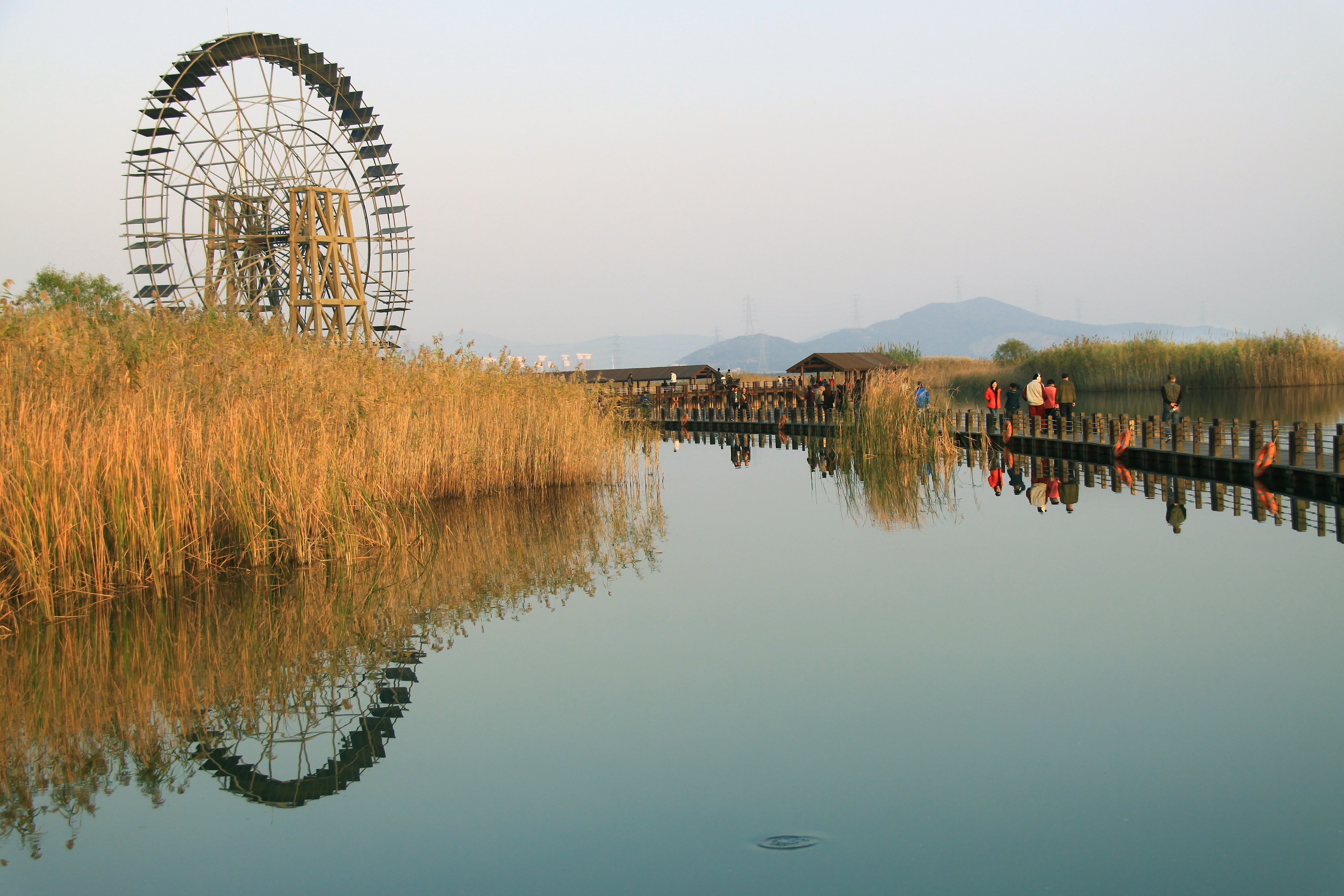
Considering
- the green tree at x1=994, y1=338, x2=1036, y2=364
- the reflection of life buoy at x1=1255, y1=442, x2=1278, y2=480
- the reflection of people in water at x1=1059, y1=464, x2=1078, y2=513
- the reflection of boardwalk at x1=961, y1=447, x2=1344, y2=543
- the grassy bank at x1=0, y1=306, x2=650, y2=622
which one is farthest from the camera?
the green tree at x1=994, y1=338, x2=1036, y2=364

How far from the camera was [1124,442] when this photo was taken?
63.7ft

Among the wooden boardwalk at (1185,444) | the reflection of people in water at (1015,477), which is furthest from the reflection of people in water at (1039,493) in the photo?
the wooden boardwalk at (1185,444)

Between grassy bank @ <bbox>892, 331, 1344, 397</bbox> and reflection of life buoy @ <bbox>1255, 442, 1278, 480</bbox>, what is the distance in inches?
828

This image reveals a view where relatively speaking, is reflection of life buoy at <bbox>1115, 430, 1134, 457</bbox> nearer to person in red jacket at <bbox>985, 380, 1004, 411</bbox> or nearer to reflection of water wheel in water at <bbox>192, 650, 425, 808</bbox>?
person in red jacket at <bbox>985, 380, 1004, 411</bbox>

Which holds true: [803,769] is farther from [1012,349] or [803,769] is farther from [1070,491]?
[1012,349]

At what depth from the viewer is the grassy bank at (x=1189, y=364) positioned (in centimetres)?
3988

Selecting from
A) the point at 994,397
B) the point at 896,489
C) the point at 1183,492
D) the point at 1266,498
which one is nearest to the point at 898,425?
the point at 896,489

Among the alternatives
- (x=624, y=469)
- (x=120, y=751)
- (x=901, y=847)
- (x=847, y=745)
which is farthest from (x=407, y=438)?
Result: (x=901, y=847)

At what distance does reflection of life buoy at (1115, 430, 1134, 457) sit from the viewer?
19.4m

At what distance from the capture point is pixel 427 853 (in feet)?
14.8

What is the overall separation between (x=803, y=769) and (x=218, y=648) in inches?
174

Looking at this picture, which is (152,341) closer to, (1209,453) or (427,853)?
(427,853)

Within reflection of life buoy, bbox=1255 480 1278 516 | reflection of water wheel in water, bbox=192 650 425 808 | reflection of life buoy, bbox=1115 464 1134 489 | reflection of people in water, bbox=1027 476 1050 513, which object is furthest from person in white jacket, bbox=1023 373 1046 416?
reflection of water wheel in water, bbox=192 650 425 808

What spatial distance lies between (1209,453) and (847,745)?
14178 millimetres
